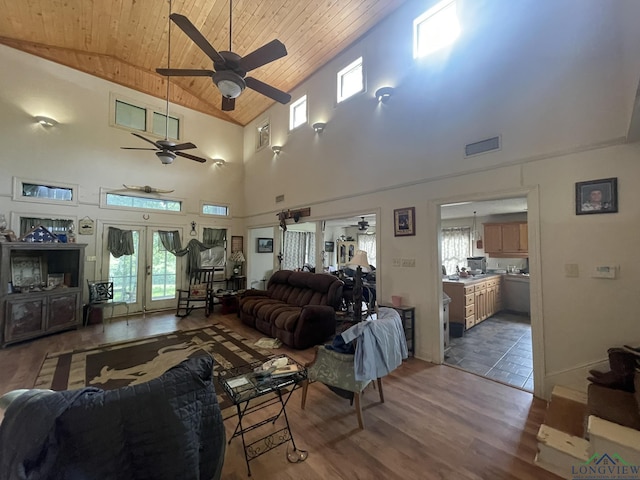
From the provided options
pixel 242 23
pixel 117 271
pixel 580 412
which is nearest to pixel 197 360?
pixel 580 412

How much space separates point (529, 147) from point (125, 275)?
25.2 feet

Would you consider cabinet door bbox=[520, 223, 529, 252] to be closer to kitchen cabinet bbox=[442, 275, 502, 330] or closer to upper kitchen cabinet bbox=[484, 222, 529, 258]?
upper kitchen cabinet bbox=[484, 222, 529, 258]

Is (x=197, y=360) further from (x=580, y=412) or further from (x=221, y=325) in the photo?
(x=221, y=325)

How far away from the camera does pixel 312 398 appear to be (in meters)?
2.65

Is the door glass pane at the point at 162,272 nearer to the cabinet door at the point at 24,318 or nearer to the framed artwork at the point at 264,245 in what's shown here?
the cabinet door at the point at 24,318

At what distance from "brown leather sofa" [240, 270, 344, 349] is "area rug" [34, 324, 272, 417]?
16.5 inches

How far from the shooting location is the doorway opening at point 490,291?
354 cm

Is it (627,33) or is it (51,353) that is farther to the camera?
(51,353)

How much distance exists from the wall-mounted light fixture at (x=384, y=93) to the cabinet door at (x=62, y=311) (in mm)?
6447

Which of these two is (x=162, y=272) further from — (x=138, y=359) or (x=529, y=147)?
(x=529, y=147)

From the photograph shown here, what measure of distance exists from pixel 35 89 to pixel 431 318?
8.24 metres

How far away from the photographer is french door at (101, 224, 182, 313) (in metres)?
5.96

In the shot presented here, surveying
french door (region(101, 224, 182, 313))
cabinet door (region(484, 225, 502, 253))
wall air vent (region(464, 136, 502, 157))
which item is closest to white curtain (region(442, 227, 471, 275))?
cabinet door (region(484, 225, 502, 253))

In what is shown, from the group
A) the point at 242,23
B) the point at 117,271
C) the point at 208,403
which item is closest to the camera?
the point at 208,403
